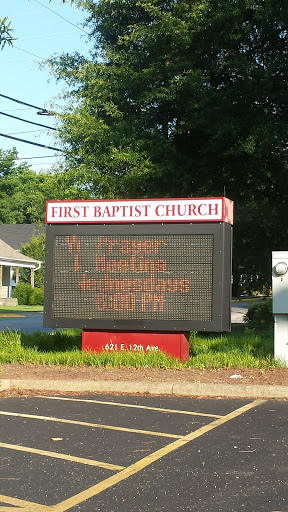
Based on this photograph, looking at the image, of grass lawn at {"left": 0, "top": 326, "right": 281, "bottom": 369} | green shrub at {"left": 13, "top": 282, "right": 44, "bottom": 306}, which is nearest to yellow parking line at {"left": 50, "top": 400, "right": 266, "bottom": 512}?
grass lawn at {"left": 0, "top": 326, "right": 281, "bottom": 369}

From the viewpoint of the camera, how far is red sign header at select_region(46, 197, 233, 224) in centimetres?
1112

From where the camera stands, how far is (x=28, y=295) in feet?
150

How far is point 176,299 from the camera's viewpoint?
36.2 ft

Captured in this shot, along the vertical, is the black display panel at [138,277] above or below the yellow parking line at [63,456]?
above

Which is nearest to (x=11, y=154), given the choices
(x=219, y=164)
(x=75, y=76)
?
(x=75, y=76)

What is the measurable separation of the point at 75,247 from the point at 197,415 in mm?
4526

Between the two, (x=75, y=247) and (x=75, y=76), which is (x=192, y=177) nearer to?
(x=75, y=76)

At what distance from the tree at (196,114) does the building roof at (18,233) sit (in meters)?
41.8

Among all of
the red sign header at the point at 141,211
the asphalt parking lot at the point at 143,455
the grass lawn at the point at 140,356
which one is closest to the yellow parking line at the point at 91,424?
the asphalt parking lot at the point at 143,455

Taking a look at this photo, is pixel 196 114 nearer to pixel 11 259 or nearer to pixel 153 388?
pixel 153 388

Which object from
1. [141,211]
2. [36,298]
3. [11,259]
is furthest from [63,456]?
[36,298]

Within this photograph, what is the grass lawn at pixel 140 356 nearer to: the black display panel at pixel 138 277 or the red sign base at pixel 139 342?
the red sign base at pixel 139 342

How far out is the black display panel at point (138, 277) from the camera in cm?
1098

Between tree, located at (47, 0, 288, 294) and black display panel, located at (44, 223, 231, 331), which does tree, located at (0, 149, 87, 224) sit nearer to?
tree, located at (47, 0, 288, 294)
